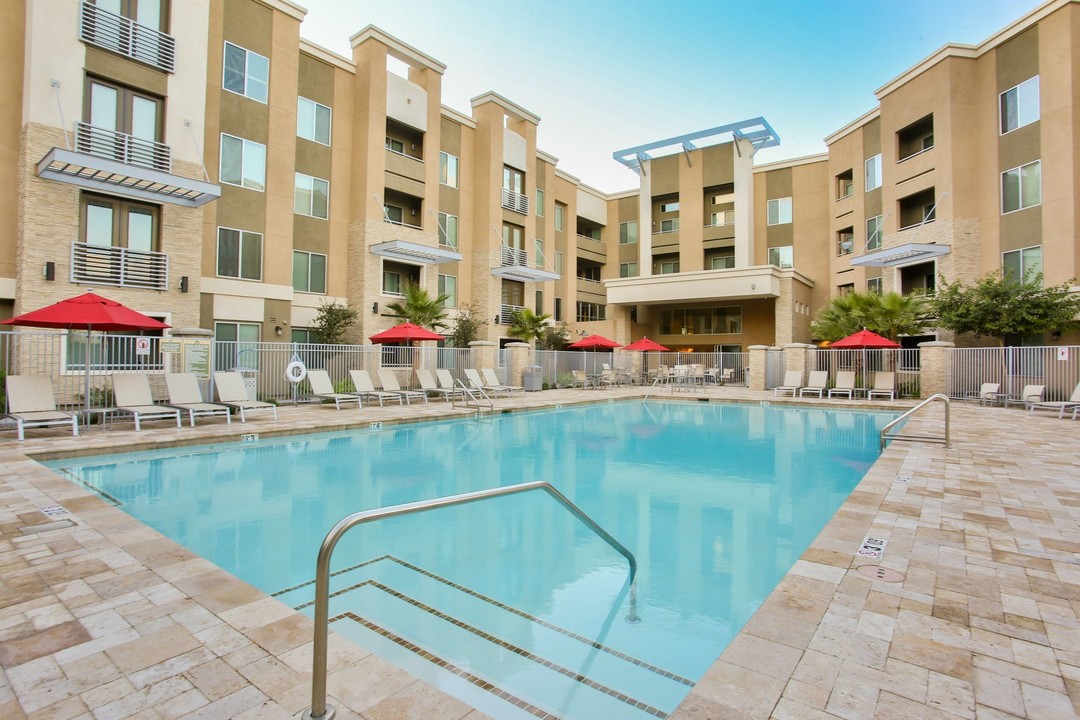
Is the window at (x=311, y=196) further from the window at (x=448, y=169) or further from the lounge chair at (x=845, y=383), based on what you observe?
the lounge chair at (x=845, y=383)

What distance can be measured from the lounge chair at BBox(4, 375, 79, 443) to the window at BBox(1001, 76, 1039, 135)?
93.6ft

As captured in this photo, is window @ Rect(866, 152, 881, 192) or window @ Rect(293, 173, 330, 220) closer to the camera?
window @ Rect(293, 173, 330, 220)

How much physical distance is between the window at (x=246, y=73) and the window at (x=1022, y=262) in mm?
25590

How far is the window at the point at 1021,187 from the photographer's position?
63.3 ft

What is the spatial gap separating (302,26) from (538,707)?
926 inches

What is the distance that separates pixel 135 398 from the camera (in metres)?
10.6

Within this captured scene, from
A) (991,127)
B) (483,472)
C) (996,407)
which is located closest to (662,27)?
(991,127)

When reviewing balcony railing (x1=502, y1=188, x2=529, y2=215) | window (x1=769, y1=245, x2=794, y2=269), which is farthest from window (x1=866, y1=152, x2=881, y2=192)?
balcony railing (x1=502, y1=188, x2=529, y2=215)

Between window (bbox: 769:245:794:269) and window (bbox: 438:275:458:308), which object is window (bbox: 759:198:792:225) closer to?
window (bbox: 769:245:794:269)

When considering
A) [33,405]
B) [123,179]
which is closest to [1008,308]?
[33,405]

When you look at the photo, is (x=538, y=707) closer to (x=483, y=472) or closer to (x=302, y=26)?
(x=483, y=472)

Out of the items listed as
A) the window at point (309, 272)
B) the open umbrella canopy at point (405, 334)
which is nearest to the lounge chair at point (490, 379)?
the open umbrella canopy at point (405, 334)

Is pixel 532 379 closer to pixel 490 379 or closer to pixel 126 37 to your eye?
pixel 490 379

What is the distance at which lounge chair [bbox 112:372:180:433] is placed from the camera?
34.2 feet
